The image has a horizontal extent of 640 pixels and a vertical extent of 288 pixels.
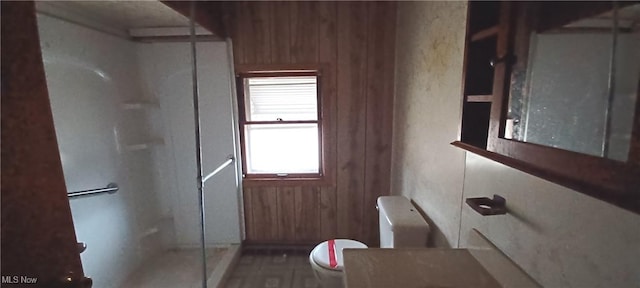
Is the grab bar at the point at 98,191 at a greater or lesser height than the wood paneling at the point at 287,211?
greater

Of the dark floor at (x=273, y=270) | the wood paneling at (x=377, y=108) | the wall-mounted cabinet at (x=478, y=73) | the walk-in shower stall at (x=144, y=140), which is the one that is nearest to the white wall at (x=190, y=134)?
the walk-in shower stall at (x=144, y=140)

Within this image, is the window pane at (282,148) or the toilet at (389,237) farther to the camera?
the window pane at (282,148)

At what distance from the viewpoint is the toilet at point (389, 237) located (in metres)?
1.33

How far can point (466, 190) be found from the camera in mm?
1001

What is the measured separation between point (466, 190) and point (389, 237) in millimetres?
595

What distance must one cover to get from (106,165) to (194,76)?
792 mm

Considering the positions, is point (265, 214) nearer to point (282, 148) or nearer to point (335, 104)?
point (282, 148)

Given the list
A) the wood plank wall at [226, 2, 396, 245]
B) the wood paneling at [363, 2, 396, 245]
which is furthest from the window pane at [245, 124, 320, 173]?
the wood paneling at [363, 2, 396, 245]

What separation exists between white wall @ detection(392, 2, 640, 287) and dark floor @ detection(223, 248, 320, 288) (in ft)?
3.23

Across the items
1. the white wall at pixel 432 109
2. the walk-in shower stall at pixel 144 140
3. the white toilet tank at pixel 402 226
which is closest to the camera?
the white wall at pixel 432 109

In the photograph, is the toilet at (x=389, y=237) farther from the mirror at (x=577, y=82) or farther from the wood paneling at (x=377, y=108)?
the mirror at (x=577, y=82)

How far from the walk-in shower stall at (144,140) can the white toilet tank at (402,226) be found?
1172 millimetres

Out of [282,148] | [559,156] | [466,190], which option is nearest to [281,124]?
[282,148]

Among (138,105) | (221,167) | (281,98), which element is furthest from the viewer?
(281,98)
